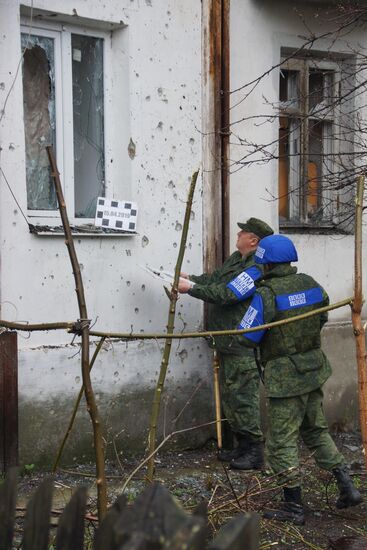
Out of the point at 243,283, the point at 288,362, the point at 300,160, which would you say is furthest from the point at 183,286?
the point at 300,160

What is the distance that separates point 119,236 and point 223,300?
0.95 metres

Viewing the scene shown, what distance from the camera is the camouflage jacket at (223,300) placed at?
6.94m

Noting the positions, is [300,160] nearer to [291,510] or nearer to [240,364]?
[240,364]

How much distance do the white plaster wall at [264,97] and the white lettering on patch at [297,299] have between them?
217cm

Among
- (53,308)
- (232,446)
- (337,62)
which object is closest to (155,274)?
(53,308)

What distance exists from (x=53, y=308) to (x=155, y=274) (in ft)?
3.17

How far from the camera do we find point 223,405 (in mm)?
7445

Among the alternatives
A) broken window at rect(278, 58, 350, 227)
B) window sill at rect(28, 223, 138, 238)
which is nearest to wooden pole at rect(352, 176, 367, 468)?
window sill at rect(28, 223, 138, 238)

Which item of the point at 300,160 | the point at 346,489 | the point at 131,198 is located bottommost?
the point at 346,489

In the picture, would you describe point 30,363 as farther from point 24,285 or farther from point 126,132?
point 126,132

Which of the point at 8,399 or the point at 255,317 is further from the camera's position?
the point at 8,399

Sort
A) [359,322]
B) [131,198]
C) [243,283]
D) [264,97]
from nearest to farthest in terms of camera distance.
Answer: [359,322]
[243,283]
[131,198]
[264,97]

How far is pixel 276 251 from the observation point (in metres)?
5.81

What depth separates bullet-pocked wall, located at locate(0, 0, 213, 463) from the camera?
21.4 feet
